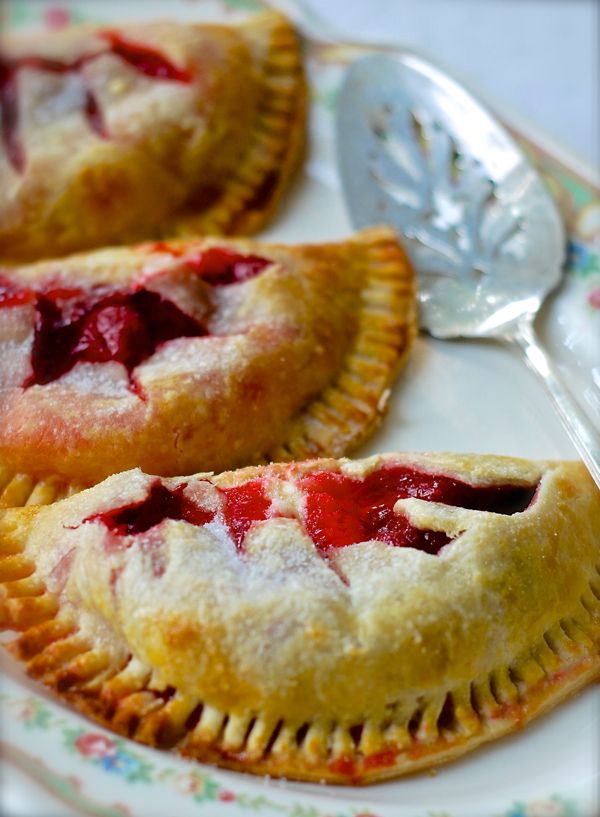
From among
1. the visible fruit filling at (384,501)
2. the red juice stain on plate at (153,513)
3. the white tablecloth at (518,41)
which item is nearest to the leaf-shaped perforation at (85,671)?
the red juice stain on plate at (153,513)

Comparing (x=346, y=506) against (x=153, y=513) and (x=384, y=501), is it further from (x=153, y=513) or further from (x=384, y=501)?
(x=153, y=513)

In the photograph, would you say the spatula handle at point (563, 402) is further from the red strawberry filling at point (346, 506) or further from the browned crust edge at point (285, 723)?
the browned crust edge at point (285, 723)

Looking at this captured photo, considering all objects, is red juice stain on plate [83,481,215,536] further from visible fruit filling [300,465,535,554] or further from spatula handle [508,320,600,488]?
spatula handle [508,320,600,488]

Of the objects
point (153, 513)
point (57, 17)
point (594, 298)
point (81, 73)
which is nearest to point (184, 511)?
point (153, 513)

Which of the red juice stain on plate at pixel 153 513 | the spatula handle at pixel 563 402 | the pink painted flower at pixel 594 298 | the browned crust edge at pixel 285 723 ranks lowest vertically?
the browned crust edge at pixel 285 723

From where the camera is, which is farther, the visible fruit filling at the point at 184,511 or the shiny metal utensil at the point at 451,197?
the shiny metal utensil at the point at 451,197

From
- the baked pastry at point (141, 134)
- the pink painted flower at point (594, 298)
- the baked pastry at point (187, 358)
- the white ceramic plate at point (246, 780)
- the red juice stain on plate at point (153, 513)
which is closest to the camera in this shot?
the white ceramic plate at point (246, 780)

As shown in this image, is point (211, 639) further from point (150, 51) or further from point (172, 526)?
point (150, 51)
